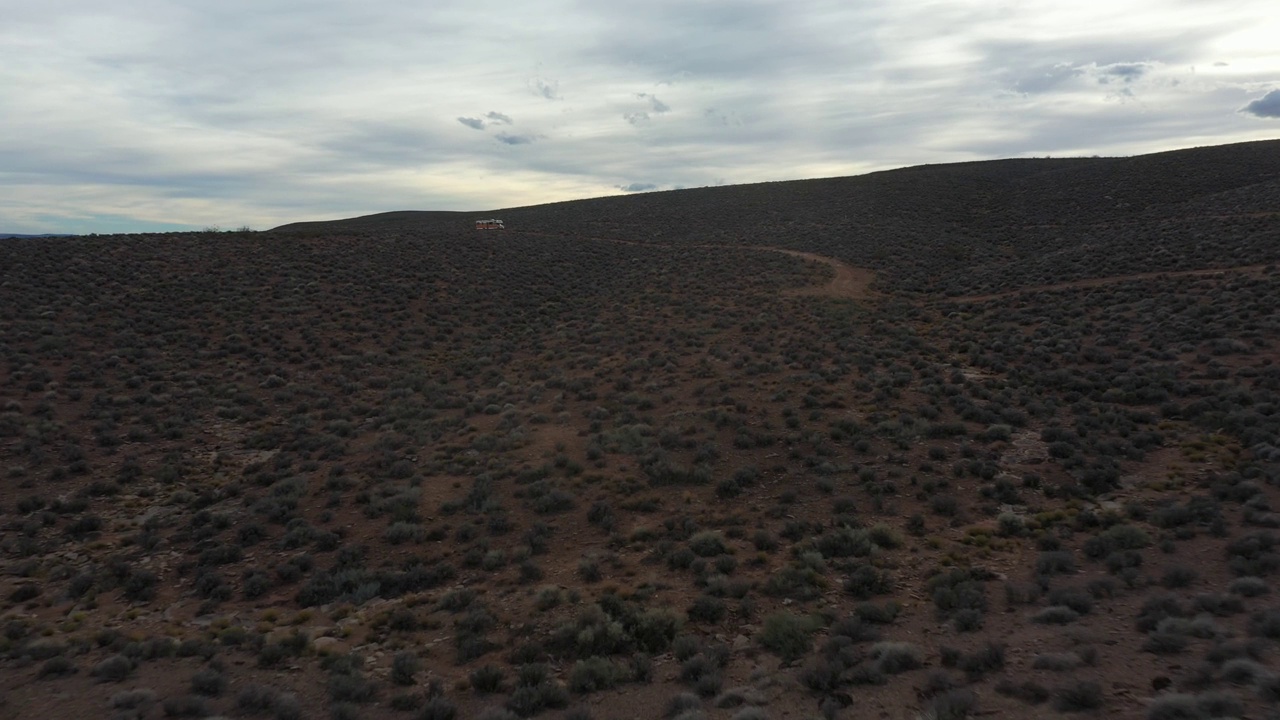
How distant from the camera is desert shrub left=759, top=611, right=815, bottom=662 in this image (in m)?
8.04

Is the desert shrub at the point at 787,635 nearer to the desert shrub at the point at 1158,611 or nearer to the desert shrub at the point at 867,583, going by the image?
the desert shrub at the point at 867,583

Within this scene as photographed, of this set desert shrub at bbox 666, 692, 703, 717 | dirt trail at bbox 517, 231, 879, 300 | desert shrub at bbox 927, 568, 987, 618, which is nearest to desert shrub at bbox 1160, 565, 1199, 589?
desert shrub at bbox 927, 568, 987, 618

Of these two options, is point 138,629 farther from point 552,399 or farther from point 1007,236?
point 1007,236

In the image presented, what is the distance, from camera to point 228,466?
55.1 ft

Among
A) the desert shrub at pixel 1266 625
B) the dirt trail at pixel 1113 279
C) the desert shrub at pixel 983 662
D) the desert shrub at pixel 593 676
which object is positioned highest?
the dirt trail at pixel 1113 279

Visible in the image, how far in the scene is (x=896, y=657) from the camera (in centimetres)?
738

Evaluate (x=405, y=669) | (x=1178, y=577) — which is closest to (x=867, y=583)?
(x=1178, y=577)

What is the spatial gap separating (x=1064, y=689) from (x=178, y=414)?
73.4ft

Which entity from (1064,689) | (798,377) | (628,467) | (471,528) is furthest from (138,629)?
(798,377)

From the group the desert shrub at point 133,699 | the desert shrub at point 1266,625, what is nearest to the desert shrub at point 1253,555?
the desert shrub at point 1266,625

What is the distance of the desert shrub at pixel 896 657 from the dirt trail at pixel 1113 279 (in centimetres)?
2891

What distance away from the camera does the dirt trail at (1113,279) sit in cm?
2772

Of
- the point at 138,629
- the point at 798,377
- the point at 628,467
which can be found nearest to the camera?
the point at 138,629

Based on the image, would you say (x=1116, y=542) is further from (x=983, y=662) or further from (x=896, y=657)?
(x=896, y=657)
